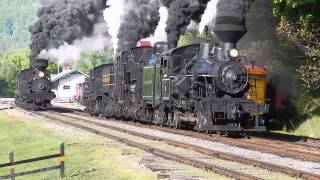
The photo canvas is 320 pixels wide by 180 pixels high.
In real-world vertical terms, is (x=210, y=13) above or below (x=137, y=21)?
above

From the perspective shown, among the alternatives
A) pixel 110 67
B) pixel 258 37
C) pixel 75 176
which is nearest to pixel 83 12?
pixel 110 67

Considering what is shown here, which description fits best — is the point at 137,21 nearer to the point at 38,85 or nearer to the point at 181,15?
the point at 181,15

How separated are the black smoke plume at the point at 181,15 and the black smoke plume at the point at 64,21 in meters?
13.7

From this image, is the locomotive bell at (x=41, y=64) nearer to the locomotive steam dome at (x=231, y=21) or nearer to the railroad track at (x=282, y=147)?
the locomotive steam dome at (x=231, y=21)

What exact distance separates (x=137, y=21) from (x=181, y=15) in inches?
295

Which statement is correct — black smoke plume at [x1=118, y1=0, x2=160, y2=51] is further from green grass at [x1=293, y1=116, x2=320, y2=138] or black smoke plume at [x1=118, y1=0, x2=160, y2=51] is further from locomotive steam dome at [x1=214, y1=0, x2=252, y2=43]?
green grass at [x1=293, y1=116, x2=320, y2=138]

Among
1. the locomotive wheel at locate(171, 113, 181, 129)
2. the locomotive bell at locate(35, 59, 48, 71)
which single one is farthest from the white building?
the locomotive wheel at locate(171, 113, 181, 129)

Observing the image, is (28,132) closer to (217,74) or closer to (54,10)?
(217,74)

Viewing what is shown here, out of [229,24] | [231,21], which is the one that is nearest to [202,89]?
[229,24]

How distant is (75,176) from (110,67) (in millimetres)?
21175

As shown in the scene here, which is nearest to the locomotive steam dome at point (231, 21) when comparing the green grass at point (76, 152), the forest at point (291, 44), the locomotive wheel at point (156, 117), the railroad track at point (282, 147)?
the forest at point (291, 44)

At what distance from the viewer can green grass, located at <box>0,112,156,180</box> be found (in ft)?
43.5

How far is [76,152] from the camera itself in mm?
17672

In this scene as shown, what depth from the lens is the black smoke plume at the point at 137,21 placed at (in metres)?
35.8
